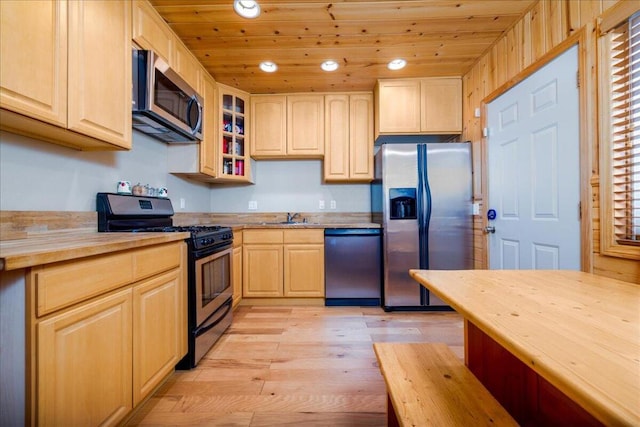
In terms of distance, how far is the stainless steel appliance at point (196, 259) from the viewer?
1.78 m

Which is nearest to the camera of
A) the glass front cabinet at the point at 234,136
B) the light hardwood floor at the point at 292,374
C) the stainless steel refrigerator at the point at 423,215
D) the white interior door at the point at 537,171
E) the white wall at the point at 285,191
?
the light hardwood floor at the point at 292,374

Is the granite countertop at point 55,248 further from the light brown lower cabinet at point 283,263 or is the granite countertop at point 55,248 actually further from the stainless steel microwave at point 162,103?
the light brown lower cabinet at point 283,263

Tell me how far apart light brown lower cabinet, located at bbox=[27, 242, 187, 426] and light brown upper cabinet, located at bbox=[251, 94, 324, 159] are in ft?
6.37

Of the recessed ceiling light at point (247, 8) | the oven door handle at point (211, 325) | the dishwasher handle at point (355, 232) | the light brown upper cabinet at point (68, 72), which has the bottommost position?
the oven door handle at point (211, 325)

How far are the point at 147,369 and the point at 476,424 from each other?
1435 mm

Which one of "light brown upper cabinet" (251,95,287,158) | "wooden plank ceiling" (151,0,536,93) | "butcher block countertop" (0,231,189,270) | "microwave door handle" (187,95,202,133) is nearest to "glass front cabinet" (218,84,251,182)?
"light brown upper cabinet" (251,95,287,158)

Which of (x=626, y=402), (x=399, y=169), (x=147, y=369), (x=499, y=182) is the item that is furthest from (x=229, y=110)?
(x=626, y=402)

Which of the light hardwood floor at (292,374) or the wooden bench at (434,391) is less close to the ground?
the wooden bench at (434,391)

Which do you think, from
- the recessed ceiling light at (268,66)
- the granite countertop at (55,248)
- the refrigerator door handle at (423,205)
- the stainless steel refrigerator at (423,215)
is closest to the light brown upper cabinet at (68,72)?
the granite countertop at (55,248)

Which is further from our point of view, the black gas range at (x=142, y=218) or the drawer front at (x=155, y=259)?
the black gas range at (x=142, y=218)

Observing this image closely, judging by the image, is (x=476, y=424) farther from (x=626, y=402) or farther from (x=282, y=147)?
(x=282, y=147)

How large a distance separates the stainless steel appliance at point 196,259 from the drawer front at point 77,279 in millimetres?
595

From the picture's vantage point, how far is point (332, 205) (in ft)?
11.4

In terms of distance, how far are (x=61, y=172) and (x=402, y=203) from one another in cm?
262
